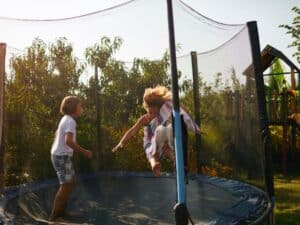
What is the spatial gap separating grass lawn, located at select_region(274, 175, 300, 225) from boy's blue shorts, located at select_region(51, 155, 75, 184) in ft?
5.44

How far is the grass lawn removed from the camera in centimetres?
318

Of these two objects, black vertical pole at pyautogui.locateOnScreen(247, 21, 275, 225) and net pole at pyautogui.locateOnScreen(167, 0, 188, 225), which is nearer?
net pole at pyautogui.locateOnScreen(167, 0, 188, 225)

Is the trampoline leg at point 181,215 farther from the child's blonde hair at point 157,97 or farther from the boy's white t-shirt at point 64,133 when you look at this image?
the boy's white t-shirt at point 64,133

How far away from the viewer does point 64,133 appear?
244cm

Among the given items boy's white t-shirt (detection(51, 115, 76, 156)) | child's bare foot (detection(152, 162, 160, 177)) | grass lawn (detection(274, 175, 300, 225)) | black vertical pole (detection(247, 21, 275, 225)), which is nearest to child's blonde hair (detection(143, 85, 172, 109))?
child's bare foot (detection(152, 162, 160, 177))

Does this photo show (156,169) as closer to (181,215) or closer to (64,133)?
(181,215)

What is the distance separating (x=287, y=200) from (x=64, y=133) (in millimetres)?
2487

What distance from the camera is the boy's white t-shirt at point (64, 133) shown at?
2418 mm

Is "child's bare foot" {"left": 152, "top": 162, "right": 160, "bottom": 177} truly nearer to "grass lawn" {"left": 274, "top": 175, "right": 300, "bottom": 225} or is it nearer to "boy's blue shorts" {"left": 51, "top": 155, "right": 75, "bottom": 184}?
"boy's blue shorts" {"left": 51, "top": 155, "right": 75, "bottom": 184}

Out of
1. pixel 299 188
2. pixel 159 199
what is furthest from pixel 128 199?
pixel 299 188

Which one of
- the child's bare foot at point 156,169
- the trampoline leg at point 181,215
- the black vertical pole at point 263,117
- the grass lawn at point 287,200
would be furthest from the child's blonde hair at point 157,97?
the grass lawn at point 287,200

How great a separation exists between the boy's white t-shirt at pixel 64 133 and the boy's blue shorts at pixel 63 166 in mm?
34

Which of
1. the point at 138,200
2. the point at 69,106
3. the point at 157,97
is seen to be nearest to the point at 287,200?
the point at 138,200

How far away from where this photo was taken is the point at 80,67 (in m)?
3.66
